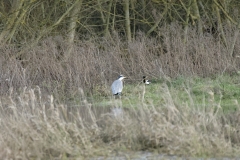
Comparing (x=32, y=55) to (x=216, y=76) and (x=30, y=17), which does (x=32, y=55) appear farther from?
(x=216, y=76)

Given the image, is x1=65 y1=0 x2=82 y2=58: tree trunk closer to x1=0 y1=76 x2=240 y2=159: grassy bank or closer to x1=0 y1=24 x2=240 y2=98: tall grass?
x1=0 y1=24 x2=240 y2=98: tall grass

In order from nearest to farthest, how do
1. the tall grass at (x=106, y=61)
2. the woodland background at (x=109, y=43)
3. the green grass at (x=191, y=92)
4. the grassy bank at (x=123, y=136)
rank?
1. the grassy bank at (x=123, y=136)
2. the green grass at (x=191, y=92)
3. the tall grass at (x=106, y=61)
4. the woodland background at (x=109, y=43)

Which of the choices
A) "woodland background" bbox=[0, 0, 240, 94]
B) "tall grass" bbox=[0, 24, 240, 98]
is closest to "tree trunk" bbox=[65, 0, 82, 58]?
"woodland background" bbox=[0, 0, 240, 94]

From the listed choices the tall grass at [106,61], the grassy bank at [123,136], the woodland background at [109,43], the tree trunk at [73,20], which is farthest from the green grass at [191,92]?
the grassy bank at [123,136]

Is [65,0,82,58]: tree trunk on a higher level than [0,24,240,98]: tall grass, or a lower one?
higher

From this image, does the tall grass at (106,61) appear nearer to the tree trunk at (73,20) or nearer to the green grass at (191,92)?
the tree trunk at (73,20)

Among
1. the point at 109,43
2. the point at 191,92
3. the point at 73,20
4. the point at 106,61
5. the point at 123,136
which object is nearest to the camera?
the point at 123,136

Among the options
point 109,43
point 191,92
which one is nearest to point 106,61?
point 109,43

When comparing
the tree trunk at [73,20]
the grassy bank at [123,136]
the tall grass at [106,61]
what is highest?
the tree trunk at [73,20]

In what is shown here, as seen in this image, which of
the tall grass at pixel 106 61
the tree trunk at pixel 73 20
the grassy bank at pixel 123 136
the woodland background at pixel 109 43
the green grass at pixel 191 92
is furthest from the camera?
the tree trunk at pixel 73 20

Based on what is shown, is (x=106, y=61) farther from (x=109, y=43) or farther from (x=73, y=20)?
(x=73, y=20)

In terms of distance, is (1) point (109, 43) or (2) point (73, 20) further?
(1) point (109, 43)

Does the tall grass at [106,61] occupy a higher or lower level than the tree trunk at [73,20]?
lower

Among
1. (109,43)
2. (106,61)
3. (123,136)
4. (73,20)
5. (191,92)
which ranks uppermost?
(73,20)
